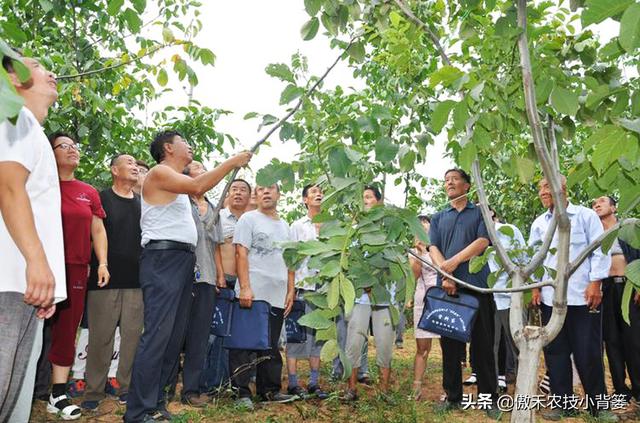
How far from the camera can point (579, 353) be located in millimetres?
4566

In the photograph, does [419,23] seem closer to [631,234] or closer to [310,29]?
[310,29]

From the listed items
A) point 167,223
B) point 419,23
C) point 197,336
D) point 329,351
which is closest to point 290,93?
point 419,23

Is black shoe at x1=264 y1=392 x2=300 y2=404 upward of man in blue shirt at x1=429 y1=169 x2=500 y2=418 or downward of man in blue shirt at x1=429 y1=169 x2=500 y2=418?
downward

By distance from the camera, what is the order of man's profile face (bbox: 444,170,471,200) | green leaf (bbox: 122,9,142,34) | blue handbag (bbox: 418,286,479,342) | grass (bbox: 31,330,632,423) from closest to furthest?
green leaf (bbox: 122,9,142,34)
grass (bbox: 31,330,632,423)
blue handbag (bbox: 418,286,479,342)
man's profile face (bbox: 444,170,471,200)

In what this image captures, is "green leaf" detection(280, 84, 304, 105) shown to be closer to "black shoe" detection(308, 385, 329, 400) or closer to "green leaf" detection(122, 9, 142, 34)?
"green leaf" detection(122, 9, 142, 34)

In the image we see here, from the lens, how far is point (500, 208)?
9.84 m

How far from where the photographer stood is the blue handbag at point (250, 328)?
14.5ft

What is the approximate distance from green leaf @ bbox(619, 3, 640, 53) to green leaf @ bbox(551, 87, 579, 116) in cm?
85

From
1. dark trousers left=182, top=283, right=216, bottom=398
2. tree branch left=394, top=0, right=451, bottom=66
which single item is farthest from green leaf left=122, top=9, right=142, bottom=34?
dark trousers left=182, top=283, right=216, bottom=398

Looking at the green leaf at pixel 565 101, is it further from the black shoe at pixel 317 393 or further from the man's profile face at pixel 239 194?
the man's profile face at pixel 239 194

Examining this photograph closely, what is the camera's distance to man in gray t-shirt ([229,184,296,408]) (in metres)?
4.64

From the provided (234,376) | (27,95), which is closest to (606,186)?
(27,95)

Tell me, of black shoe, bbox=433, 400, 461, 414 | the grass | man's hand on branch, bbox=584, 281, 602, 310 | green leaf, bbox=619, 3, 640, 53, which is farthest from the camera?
black shoe, bbox=433, 400, 461, 414

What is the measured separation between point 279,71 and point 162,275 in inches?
81.9
